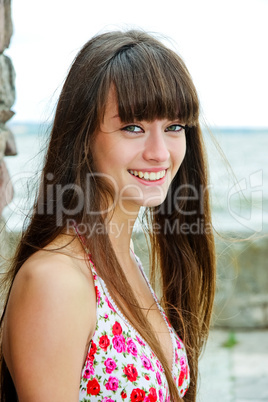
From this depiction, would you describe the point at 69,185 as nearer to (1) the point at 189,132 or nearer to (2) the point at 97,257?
(2) the point at 97,257

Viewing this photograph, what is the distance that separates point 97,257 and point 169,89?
422 mm

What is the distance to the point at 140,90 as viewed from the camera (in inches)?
54.9

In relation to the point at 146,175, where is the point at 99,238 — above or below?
below

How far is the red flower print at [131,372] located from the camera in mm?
1340

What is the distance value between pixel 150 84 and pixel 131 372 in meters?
0.64

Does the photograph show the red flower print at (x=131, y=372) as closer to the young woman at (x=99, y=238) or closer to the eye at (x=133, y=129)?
the young woman at (x=99, y=238)

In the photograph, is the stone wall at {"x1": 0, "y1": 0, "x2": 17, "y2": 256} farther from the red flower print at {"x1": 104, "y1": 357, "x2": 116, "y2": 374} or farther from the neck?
the red flower print at {"x1": 104, "y1": 357, "x2": 116, "y2": 374}

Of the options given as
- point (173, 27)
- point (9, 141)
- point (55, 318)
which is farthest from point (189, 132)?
point (173, 27)

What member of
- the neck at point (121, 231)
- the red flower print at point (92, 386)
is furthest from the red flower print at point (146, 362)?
the neck at point (121, 231)

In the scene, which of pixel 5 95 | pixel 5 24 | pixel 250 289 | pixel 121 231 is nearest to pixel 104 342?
pixel 121 231

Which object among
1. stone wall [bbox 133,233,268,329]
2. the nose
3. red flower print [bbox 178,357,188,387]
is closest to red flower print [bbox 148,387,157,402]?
red flower print [bbox 178,357,188,387]

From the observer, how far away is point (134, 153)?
1450 millimetres

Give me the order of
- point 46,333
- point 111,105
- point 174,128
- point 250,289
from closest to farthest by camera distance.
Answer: point 46,333 → point 111,105 → point 174,128 → point 250,289

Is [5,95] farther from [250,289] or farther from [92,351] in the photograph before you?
[250,289]
